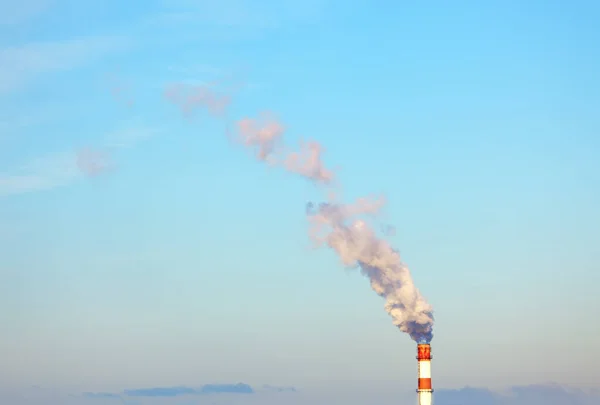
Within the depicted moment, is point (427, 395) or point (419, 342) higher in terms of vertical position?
point (419, 342)

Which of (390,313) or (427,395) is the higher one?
(390,313)

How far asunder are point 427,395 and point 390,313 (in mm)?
8696

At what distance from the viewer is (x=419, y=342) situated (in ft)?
279

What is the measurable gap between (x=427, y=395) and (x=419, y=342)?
17.9 ft

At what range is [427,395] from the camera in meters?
81.8

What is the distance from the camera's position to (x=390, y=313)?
281ft

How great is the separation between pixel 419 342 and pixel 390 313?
3.92 m
